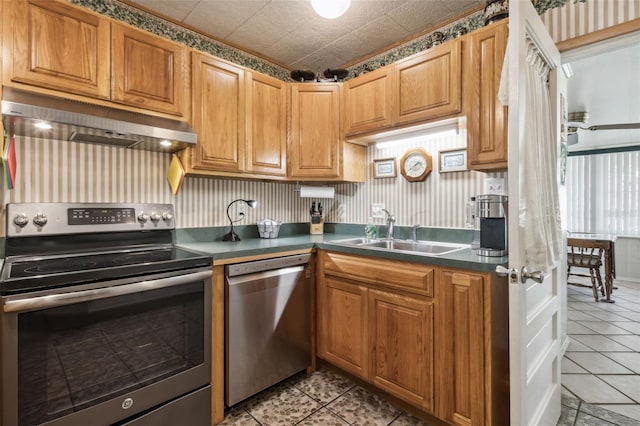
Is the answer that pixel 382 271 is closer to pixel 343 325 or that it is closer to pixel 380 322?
pixel 380 322

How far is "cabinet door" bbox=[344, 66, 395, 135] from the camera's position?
224cm

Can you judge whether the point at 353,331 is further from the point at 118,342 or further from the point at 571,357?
the point at 571,357

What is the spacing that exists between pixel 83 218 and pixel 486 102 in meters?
2.42

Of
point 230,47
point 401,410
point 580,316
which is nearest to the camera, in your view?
point 401,410

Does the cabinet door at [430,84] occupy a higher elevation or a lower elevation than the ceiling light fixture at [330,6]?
lower

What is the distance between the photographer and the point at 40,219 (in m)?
1.66

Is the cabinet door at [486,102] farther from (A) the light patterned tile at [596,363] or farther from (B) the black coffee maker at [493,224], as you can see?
(A) the light patterned tile at [596,363]

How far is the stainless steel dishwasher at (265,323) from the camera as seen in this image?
180cm

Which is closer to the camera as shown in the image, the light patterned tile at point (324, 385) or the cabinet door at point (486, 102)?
the cabinet door at point (486, 102)

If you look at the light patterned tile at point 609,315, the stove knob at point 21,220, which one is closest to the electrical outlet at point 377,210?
the stove knob at point 21,220

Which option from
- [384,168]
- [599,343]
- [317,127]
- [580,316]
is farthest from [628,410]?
[317,127]

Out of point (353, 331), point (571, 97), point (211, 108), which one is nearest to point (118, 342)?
point (353, 331)

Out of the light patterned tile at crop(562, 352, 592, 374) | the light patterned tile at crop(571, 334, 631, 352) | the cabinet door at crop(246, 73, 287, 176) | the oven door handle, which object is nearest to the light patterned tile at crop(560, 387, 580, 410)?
the light patterned tile at crop(562, 352, 592, 374)

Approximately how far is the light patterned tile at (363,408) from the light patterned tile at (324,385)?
0.05m
